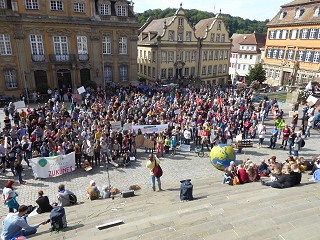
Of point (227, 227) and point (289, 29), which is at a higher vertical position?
point (289, 29)

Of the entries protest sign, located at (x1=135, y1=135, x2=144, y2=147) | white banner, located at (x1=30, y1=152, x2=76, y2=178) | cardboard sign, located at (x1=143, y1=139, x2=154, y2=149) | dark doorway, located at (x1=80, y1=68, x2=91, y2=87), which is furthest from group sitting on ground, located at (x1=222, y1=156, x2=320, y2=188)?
dark doorway, located at (x1=80, y1=68, x2=91, y2=87)

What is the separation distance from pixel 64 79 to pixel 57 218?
2736cm

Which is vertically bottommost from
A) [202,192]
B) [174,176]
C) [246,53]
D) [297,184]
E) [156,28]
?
[174,176]

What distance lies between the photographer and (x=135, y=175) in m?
13.1

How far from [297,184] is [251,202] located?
278cm

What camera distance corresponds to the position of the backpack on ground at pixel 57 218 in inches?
280

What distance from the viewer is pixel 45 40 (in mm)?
28844

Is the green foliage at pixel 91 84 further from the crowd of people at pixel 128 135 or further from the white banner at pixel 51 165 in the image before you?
the white banner at pixel 51 165

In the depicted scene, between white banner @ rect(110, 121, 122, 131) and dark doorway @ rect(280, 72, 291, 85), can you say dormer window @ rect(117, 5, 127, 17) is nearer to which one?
white banner @ rect(110, 121, 122, 131)

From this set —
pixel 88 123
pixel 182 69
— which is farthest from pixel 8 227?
pixel 182 69

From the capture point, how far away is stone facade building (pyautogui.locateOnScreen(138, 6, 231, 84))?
4091cm

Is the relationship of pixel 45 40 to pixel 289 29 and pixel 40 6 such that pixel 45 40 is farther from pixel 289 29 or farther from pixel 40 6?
pixel 289 29

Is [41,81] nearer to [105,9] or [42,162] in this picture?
[105,9]

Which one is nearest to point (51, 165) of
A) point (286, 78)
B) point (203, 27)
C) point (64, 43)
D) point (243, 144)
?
point (243, 144)
